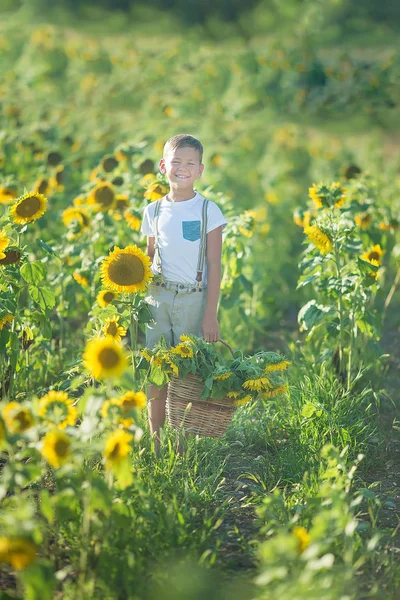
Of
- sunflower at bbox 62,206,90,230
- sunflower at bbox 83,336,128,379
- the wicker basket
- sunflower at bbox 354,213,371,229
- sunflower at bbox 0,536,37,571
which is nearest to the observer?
sunflower at bbox 0,536,37,571

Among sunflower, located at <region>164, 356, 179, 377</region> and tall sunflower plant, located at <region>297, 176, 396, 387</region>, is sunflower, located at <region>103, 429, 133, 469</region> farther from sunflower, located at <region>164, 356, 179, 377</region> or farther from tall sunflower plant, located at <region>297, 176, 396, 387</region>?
tall sunflower plant, located at <region>297, 176, 396, 387</region>

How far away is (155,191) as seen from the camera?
3549 millimetres

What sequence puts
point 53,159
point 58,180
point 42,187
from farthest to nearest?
point 53,159
point 58,180
point 42,187

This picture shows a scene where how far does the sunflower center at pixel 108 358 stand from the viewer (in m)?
2.05

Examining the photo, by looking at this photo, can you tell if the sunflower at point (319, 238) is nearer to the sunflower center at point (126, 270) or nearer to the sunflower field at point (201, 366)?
the sunflower field at point (201, 366)

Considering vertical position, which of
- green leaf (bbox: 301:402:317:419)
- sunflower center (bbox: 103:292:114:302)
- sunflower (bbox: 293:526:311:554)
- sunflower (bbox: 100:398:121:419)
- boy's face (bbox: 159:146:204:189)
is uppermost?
boy's face (bbox: 159:146:204:189)

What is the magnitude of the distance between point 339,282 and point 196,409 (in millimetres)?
862

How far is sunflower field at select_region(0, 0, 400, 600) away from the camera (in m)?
2.08

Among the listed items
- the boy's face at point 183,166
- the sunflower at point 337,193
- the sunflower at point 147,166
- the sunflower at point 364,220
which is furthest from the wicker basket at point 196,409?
the sunflower at point 147,166

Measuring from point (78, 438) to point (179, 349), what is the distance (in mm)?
759

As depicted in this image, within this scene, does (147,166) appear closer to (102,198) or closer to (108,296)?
(102,198)

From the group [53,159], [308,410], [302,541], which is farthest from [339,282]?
[53,159]

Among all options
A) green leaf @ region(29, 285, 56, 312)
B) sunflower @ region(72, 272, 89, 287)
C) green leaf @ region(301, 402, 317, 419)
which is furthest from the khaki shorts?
sunflower @ region(72, 272, 89, 287)

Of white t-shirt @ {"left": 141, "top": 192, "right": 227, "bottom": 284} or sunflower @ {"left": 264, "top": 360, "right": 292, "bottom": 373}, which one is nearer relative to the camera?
sunflower @ {"left": 264, "top": 360, "right": 292, "bottom": 373}
